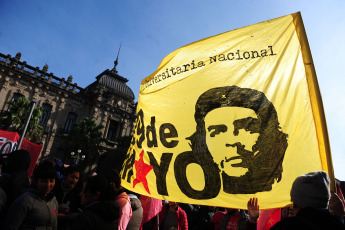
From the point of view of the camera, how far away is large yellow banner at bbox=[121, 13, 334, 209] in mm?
2064

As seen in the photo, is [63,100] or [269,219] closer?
[269,219]

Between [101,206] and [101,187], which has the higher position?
[101,187]

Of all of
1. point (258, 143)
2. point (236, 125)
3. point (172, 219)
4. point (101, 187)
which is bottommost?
point (172, 219)

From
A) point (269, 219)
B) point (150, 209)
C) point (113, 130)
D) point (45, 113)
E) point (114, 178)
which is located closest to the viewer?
point (114, 178)

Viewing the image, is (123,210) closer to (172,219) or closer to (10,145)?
(172,219)

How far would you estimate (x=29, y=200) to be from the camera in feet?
7.71

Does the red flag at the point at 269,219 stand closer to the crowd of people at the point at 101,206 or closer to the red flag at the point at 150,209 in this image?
the crowd of people at the point at 101,206

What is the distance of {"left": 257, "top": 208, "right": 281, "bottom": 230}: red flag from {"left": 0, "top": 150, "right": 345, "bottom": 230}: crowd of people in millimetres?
301

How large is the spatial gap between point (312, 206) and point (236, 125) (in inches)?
39.9

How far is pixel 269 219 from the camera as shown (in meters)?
3.31

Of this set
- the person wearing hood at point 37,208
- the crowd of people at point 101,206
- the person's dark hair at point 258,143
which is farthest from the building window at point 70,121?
the person's dark hair at point 258,143

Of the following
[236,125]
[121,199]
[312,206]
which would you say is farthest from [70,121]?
[312,206]

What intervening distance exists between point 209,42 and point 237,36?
1.30 feet

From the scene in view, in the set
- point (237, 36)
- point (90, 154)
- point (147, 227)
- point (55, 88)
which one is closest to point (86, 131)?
point (90, 154)
